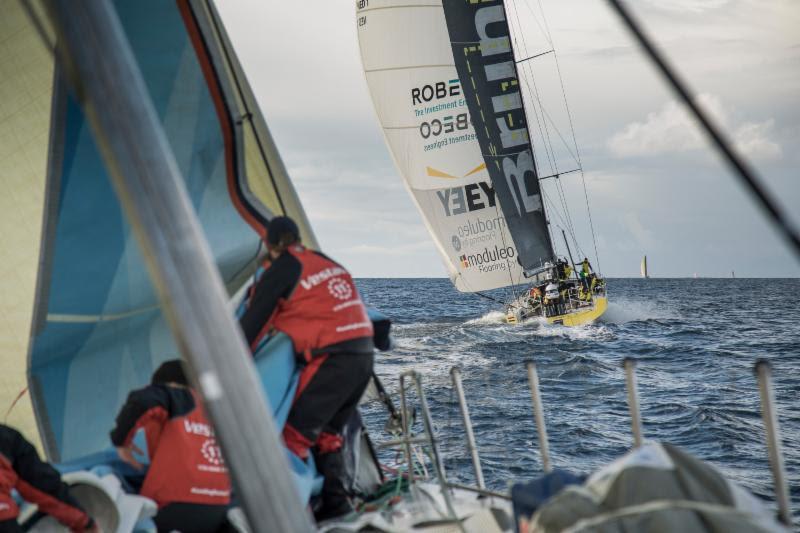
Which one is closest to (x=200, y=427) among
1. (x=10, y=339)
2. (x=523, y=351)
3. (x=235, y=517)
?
(x=235, y=517)

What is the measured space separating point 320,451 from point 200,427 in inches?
24.8

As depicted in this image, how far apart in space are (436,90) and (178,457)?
64.0 feet

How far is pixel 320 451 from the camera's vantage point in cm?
302

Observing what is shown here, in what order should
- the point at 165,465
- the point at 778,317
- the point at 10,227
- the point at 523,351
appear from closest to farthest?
the point at 165,465 < the point at 10,227 < the point at 523,351 < the point at 778,317

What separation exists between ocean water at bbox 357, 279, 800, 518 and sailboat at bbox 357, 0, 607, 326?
2839 mm

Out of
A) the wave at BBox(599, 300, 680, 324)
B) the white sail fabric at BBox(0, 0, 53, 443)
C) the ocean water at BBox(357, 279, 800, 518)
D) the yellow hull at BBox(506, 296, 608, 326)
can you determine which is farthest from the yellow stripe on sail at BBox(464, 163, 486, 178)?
the white sail fabric at BBox(0, 0, 53, 443)

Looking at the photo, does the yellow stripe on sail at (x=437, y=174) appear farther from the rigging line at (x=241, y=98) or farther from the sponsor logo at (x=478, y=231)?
the rigging line at (x=241, y=98)

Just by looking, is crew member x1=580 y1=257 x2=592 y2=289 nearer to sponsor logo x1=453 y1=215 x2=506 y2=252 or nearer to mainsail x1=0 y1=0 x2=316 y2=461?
sponsor logo x1=453 y1=215 x2=506 y2=252

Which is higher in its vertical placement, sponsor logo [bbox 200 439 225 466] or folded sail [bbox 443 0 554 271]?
sponsor logo [bbox 200 439 225 466]

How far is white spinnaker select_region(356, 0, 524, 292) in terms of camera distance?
20969mm

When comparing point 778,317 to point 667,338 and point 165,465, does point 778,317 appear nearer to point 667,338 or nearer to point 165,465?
point 667,338

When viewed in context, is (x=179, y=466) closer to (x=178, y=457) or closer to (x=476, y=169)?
(x=178, y=457)

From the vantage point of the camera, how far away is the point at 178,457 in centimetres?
248

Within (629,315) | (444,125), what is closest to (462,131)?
(444,125)
